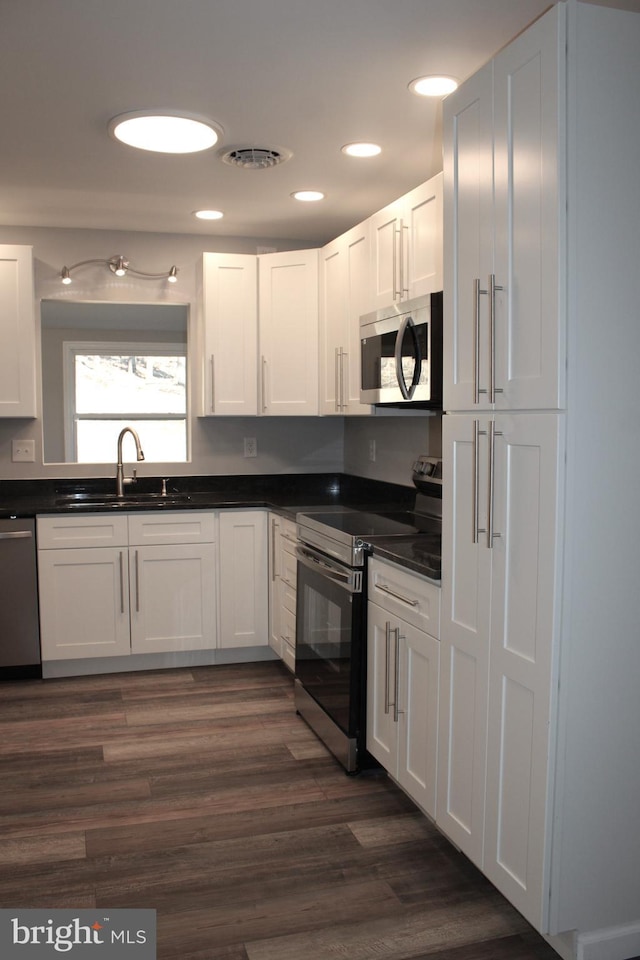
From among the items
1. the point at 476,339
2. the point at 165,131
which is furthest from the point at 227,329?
the point at 476,339

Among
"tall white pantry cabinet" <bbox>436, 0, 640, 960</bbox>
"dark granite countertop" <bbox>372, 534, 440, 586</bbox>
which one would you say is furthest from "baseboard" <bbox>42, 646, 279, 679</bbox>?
"tall white pantry cabinet" <bbox>436, 0, 640, 960</bbox>

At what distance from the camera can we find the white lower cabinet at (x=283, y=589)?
13.6 ft

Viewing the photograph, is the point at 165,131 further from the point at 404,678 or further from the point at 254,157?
the point at 404,678

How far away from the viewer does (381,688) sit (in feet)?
9.64

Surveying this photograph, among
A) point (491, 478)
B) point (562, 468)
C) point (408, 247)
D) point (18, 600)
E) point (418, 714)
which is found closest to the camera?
point (562, 468)

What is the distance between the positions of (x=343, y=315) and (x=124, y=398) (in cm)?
161

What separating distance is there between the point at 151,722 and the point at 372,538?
1513 mm

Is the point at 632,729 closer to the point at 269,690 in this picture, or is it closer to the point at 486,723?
the point at 486,723

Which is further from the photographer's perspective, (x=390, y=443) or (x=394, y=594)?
(x=390, y=443)

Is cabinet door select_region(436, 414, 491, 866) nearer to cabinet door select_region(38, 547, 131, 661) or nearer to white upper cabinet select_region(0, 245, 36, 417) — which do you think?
cabinet door select_region(38, 547, 131, 661)

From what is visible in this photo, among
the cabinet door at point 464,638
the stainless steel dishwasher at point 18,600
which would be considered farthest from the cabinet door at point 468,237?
the stainless steel dishwasher at point 18,600

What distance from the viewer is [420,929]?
2.21 m

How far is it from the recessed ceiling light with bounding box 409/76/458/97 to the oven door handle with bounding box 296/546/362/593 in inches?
65.1

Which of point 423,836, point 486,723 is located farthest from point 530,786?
point 423,836
